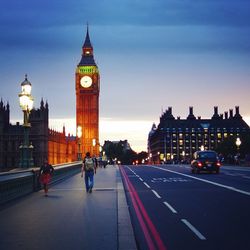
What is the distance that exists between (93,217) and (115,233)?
103 inches

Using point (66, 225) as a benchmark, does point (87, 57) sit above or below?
above

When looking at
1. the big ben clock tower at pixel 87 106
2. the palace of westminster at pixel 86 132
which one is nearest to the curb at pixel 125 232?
the palace of westminster at pixel 86 132

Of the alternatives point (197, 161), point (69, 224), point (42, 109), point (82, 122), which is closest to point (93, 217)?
point (69, 224)

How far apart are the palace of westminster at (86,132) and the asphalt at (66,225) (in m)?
70.9

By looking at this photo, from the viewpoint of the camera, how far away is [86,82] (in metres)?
169

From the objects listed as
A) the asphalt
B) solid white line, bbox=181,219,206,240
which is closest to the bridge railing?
the asphalt

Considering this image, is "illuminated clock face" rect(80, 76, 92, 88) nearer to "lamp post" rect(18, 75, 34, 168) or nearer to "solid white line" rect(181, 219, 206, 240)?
"lamp post" rect(18, 75, 34, 168)

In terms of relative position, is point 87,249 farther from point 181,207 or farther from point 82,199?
point 82,199

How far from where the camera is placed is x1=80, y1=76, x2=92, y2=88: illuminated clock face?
167375mm

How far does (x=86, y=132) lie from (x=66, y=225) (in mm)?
Answer: 149214

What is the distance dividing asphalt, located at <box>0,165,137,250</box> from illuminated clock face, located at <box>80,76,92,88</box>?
498 feet

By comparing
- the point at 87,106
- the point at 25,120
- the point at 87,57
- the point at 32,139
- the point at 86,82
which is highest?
the point at 87,57

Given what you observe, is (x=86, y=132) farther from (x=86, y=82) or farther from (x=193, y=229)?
(x=193, y=229)

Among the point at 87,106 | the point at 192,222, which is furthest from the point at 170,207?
the point at 87,106
